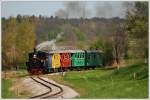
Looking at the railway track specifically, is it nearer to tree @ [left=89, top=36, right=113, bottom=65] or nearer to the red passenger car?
the red passenger car

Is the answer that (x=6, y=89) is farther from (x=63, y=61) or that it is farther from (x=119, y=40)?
(x=119, y=40)

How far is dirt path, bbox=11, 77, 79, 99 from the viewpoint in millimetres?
3938

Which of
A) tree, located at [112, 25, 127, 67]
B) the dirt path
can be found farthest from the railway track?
tree, located at [112, 25, 127, 67]

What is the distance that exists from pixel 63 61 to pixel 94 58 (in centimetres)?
20

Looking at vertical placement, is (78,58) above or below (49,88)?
above

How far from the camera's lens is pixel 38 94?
3.95m

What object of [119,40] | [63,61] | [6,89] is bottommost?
[6,89]

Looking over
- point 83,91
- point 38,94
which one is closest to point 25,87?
point 38,94

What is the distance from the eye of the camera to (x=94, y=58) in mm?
4055

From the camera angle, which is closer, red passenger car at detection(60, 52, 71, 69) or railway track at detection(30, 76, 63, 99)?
railway track at detection(30, 76, 63, 99)

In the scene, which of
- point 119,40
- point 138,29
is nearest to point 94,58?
point 119,40

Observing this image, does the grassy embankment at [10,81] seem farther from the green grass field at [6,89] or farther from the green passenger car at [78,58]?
the green passenger car at [78,58]

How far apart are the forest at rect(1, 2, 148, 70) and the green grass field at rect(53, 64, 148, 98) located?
0.24 feet

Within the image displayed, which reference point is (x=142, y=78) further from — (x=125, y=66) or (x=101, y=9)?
(x=101, y=9)
